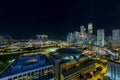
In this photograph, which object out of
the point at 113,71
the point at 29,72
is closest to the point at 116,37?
the point at 113,71

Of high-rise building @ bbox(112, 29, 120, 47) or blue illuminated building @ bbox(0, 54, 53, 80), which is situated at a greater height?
high-rise building @ bbox(112, 29, 120, 47)

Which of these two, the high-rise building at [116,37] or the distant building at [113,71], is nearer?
the distant building at [113,71]

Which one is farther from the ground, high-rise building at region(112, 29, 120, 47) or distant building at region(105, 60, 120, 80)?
high-rise building at region(112, 29, 120, 47)

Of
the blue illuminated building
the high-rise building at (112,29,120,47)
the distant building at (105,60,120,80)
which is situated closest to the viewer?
the blue illuminated building

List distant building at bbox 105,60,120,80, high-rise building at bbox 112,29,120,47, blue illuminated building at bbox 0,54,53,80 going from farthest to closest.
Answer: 1. high-rise building at bbox 112,29,120,47
2. distant building at bbox 105,60,120,80
3. blue illuminated building at bbox 0,54,53,80

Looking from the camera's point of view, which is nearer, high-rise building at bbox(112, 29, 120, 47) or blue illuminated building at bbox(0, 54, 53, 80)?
blue illuminated building at bbox(0, 54, 53, 80)

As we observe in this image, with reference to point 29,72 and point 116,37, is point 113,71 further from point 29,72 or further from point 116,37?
point 116,37

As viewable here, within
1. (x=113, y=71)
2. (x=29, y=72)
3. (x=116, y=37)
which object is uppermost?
(x=116, y=37)

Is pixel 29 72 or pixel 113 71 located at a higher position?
pixel 29 72

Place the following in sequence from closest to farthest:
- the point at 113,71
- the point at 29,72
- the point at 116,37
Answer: the point at 29,72 → the point at 113,71 → the point at 116,37

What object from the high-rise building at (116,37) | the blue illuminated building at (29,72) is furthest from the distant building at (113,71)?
the high-rise building at (116,37)

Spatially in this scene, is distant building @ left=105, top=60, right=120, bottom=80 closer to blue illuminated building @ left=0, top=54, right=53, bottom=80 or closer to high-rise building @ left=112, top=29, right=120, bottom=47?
blue illuminated building @ left=0, top=54, right=53, bottom=80

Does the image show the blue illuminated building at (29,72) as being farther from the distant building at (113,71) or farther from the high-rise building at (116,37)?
the high-rise building at (116,37)

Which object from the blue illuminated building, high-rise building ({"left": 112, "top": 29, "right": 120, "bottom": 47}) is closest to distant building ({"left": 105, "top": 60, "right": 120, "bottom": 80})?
the blue illuminated building
